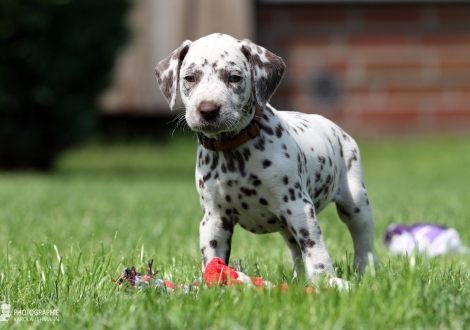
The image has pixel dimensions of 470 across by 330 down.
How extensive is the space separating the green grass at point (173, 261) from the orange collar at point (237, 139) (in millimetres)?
697

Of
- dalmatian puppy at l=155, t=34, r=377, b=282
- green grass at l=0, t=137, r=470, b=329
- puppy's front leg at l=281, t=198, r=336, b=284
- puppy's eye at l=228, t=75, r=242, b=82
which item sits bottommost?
green grass at l=0, t=137, r=470, b=329

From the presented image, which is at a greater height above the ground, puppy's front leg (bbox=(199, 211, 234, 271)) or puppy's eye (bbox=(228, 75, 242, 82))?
puppy's eye (bbox=(228, 75, 242, 82))

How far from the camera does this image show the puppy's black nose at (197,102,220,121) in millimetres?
3688

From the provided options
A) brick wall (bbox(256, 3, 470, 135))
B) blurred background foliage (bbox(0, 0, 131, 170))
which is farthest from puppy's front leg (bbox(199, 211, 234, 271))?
brick wall (bbox(256, 3, 470, 135))

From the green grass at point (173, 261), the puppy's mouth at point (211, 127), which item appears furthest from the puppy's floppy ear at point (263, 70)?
the green grass at point (173, 261)

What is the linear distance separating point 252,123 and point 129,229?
3185 mm

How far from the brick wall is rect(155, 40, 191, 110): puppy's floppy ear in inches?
550

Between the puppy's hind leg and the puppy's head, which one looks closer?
the puppy's head

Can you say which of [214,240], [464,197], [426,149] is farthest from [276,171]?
[426,149]

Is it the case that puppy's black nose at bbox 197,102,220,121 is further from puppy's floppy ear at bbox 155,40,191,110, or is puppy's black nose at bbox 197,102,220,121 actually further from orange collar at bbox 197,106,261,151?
puppy's floppy ear at bbox 155,40,191,110

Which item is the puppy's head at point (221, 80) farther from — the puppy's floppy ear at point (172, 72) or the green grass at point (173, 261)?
the green grass at point (173, 261)

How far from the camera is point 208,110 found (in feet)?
12.1

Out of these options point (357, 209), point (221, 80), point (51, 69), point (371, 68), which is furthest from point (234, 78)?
point (371, 68)

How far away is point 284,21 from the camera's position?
719 inches
